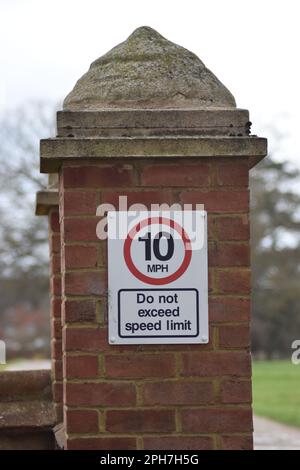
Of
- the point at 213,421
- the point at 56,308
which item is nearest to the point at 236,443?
the point at 213,421

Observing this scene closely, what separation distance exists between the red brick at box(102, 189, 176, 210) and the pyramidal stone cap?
386 mm

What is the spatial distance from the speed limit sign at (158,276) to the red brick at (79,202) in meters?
0.09

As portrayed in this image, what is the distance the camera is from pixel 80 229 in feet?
14.0

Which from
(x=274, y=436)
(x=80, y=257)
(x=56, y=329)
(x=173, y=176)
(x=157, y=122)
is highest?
(x=157, y=122)

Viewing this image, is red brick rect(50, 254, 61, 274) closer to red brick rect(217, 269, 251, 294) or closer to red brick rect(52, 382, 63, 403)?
red brick rect(52, 382, 63, 403)

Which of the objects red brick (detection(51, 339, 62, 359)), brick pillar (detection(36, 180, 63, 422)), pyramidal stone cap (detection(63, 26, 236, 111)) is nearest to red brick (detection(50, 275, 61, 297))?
brick pillar (detection(36, 180, 63, 422))

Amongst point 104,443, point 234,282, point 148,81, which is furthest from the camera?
point 148,81

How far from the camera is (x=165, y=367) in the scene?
421 cm

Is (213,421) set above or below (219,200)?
below

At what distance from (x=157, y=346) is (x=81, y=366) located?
307 millimetres

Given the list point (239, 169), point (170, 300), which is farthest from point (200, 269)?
point (239, 169)

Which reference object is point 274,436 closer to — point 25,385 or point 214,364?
point 25,385

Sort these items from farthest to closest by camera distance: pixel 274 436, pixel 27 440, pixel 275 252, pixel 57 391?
1. pixel 275 252
2. pixel 274 436
3. pixel 57 391
4. pixel 27 440

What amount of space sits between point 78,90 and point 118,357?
119 centimetres
